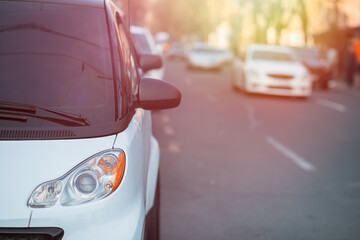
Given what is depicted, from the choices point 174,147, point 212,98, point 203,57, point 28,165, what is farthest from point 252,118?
point 203,57

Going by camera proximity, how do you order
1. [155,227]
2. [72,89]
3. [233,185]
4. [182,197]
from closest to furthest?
[72,89] → [155,227] → [182,197] → [233,185]

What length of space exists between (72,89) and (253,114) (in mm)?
10557

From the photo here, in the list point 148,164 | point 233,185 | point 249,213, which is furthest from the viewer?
point 233,185

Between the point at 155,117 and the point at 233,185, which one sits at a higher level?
the point at 233,185

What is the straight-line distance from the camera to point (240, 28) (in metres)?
63.3

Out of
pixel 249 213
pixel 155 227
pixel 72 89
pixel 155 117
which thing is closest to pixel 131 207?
pixel 72 89

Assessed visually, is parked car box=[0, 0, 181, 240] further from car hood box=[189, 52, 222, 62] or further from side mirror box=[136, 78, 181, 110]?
car hood box=[189, 52, 222, 62]

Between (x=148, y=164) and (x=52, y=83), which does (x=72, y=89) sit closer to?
(x=52, y=83)

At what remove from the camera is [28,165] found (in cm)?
259

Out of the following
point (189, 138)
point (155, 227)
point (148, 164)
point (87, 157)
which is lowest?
point (189, 138)

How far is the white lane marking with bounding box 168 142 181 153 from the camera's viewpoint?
8559mm

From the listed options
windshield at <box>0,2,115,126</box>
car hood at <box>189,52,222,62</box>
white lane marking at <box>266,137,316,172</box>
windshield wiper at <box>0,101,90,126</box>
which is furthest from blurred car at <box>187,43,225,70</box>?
windshield wiper at <box>0,101,90,126</box>

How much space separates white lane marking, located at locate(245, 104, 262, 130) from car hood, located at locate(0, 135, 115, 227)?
871 cm

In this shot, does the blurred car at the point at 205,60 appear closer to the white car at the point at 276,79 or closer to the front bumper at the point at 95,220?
the white car at the point at 276,79
